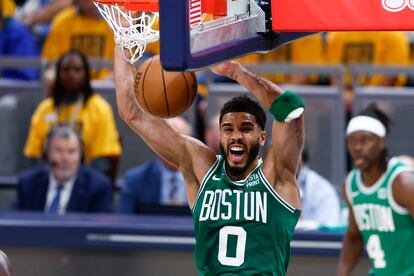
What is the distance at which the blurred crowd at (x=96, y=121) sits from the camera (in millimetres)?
10117

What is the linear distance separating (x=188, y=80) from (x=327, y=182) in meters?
3.75

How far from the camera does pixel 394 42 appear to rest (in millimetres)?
11625

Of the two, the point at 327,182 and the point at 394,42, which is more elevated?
the point at 394,42

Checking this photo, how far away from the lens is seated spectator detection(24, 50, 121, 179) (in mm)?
10625

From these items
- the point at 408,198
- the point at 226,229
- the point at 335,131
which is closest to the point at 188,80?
the point at 226,229

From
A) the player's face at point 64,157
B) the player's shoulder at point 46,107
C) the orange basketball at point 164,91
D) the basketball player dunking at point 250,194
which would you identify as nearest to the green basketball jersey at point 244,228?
the basketball player dunking at point 250,194

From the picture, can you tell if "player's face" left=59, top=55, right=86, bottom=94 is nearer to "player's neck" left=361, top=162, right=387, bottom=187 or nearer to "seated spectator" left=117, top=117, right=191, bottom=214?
"seated spectator" left=117, top=117, right=191, bottom=214

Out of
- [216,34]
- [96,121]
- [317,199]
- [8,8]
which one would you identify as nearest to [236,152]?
[216,34]

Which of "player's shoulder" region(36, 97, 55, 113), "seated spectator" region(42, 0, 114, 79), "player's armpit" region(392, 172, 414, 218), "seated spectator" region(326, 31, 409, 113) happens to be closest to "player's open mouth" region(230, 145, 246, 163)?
"player's armpit" region(392, 172, 414, 218)

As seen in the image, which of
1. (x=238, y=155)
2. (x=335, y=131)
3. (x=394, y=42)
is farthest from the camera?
(x=394, y=42)

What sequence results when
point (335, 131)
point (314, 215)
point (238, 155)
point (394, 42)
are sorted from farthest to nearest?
point (394, 42), point (335, 131), point (314, 215), point (238, 155)

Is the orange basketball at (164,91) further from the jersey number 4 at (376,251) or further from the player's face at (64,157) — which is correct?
the player's face at (64,157)

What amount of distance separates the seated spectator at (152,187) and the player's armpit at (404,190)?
6.44 ft

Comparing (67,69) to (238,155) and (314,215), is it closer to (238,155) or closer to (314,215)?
A: (314,215)
